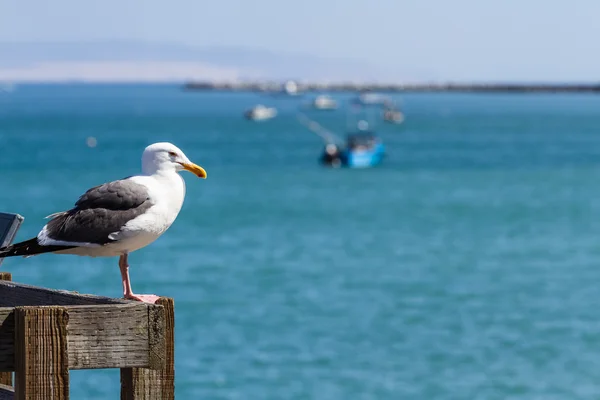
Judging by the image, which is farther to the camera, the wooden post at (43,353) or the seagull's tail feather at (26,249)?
the seagull's tail feather at (26,249)

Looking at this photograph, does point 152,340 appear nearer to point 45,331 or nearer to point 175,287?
point 45,331

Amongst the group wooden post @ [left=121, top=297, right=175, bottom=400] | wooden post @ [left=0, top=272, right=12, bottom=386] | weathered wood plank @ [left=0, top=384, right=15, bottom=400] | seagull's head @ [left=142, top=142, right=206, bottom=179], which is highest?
seagull's head @ [left=142, top=142, right=206, bottom=179]

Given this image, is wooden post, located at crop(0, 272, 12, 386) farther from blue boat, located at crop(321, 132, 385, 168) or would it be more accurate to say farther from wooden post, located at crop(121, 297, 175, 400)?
blue boat, located at crop(321, 132, 385, 168)

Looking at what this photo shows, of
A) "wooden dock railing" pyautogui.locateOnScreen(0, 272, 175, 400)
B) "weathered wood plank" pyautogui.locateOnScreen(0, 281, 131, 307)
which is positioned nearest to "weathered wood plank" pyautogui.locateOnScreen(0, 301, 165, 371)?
"wooden dock railing" pyautogui.locateOnScreen(0, 272, 175, 400)

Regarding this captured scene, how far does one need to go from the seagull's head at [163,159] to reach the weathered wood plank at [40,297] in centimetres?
99

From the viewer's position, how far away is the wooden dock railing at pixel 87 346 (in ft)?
13.5

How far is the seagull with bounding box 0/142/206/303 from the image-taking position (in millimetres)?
5887

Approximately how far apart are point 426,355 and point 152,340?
2072cm

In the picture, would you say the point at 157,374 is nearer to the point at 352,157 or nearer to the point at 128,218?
the point at 128,218

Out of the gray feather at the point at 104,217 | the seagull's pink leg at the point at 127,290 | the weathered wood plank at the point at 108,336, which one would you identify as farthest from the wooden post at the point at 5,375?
the weathered wood plank at the point at 108,336

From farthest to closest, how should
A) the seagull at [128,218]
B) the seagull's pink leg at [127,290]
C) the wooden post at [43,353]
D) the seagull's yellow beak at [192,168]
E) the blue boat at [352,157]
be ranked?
1. the blue boat at [352,157]
2. the seagull's yellow beak at [192,168]
3. the seagull at [128,218]
4. the seagull's pink leg at [127,290]
5. the wooden post at [43,353]

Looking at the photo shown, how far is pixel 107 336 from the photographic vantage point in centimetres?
423

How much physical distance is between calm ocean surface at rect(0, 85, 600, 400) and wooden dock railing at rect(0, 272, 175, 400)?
54.4 feet

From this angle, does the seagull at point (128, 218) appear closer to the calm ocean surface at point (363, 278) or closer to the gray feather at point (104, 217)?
the gray feather at point (104, 217)
